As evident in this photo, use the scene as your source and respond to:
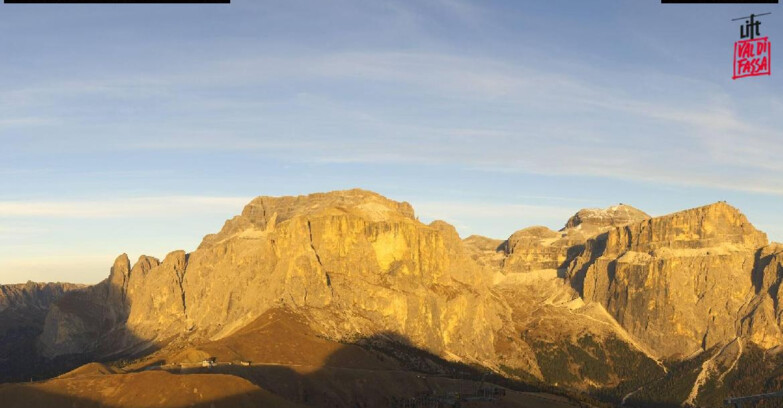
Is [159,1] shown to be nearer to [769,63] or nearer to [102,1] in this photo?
[102,1]

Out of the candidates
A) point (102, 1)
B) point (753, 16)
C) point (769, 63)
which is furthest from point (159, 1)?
point (769, 63)

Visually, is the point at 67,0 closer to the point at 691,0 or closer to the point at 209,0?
the point at 209,0

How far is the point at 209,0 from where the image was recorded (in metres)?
121

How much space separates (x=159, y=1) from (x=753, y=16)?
9167cm

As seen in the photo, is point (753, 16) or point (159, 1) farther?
point (753, 16)

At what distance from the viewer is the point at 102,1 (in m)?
126

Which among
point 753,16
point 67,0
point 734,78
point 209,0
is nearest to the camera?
point 209,0

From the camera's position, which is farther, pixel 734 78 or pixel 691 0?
pixel 734 78

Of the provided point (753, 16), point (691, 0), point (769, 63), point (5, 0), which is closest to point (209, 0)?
point (5, 0)

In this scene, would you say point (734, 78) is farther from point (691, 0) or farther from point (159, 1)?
point (159, 1)

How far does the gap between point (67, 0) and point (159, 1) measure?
1244cm

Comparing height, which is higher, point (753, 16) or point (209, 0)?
point (753, 16)

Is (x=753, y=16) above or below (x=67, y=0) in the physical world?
above

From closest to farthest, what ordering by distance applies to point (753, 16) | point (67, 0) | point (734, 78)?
point (67, 0)
point (753, 16)
point (734, 78)
